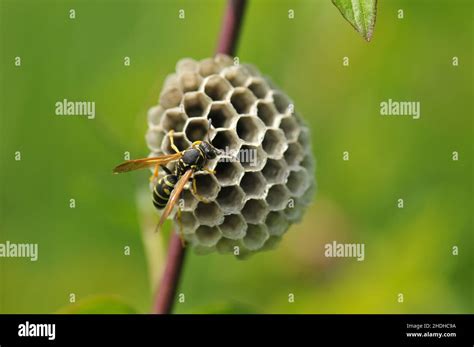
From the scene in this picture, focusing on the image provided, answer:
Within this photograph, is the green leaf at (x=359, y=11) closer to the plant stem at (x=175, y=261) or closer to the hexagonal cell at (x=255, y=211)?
the plant stem at (x=175, y=261)

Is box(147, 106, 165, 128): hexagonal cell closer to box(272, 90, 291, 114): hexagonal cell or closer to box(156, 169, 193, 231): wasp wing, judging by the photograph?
box(156, 169, 193, 231): wasp wing

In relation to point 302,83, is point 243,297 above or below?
below

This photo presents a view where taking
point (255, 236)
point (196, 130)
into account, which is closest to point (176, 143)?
point (196, 130)

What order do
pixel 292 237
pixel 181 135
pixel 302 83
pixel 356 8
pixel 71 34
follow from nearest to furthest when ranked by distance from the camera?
1. pixel 356 8
2. pixel 181 135
3. pixel 292 237
4. pixel 302 83
5. pixel 71 34
